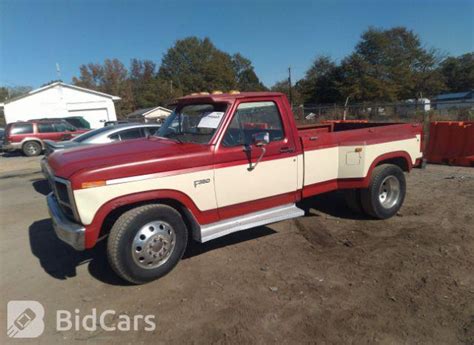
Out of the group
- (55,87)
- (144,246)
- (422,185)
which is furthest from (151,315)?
(55,87)

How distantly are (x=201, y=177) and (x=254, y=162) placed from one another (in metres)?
0.72

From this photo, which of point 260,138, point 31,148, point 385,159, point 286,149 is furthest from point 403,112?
point 31,148

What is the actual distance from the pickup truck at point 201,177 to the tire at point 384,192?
0.02 metres

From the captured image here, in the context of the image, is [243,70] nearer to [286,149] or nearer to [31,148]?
[31,148]

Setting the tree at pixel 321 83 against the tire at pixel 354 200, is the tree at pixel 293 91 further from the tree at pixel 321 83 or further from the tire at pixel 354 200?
the tire at pixel 354 200

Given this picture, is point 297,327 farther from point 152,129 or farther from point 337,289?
point 152,129

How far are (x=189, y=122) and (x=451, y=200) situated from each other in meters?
4.99

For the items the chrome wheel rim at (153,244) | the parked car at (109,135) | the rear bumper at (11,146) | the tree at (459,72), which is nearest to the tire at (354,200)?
the chrome wheel rim at (153,244)

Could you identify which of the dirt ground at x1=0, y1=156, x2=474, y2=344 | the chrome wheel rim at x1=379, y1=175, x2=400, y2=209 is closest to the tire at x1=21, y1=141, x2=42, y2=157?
the dirt ground at x1=0, y1=156, x2=474, y2=344

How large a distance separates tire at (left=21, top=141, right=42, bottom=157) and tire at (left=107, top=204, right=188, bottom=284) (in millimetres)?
17750

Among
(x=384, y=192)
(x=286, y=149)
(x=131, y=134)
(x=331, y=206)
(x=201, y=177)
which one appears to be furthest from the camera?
(x=131, y=134)

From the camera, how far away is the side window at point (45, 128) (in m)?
18.7

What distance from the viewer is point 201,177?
13.2ft

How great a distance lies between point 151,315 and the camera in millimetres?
3398
